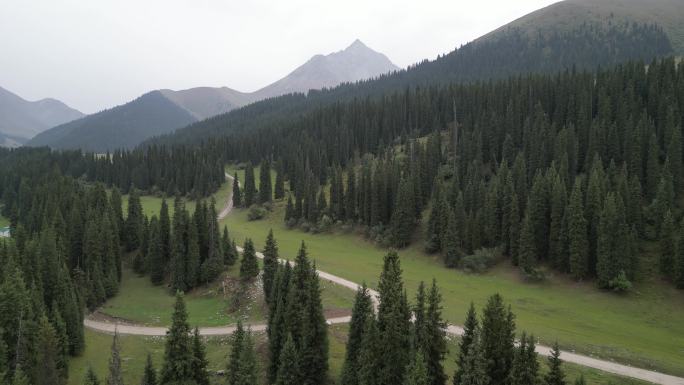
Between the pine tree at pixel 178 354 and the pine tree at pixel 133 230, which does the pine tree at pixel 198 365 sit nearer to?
the pine tree at pixel 178 354

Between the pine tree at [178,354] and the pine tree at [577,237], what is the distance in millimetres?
48013

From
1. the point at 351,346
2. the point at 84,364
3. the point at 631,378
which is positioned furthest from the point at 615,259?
the point at 84,364

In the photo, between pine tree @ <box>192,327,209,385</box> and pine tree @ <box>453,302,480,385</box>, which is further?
pine tree @ <box>192,327,209,385</box>

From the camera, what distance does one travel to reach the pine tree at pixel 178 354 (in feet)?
106

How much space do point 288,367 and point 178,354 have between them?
26.2ft

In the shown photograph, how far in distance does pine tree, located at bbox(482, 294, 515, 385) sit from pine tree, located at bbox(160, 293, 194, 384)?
67.7ft

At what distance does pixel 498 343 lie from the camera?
88.7ft

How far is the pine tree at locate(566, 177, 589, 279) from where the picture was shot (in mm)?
57844

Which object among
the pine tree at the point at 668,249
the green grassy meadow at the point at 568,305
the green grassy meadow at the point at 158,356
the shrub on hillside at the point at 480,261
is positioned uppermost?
the pine tree at the point at 668,249

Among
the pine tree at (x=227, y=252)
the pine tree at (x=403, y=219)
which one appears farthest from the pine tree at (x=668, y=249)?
the pine tree at (x=227, y=252)

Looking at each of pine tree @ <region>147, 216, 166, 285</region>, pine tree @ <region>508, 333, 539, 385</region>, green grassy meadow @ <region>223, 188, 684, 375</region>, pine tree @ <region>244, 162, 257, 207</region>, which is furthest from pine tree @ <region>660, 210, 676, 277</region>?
pine tree @ <region>244, 162, 257, 207</region>

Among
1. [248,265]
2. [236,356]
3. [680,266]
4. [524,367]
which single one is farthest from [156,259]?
[680,266]

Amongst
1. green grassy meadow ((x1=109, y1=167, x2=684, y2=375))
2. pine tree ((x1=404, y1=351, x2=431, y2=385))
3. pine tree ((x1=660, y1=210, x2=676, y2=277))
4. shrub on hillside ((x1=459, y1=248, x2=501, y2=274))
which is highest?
pine tree ((x1=660, y1=210, x2=676, y2=277))

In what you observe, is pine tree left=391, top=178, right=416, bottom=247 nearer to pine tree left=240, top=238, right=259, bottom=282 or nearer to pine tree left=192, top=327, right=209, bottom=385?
pine tree left=240, top=238, right=259, bottom=282
